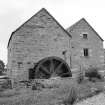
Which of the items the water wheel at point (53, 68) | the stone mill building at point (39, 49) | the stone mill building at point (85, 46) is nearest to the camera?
the stone mill building at point (39, 49)

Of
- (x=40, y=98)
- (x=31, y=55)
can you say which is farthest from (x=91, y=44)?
(x=40, y=98)

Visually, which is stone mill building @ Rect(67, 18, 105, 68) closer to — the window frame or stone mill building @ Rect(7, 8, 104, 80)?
the window frame

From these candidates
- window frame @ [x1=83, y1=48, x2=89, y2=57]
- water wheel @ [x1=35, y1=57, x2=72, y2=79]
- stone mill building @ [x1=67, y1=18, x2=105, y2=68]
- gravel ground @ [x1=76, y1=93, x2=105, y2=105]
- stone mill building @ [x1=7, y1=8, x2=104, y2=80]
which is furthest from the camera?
window frame @ [x1=83, y1=48, x2=89, y2=57]

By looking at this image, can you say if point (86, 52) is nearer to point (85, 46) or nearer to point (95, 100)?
point (85, 46)

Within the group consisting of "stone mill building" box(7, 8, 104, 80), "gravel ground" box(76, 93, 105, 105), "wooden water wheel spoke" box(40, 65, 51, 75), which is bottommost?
"gravel ground" box(76, 93, 105, 105)

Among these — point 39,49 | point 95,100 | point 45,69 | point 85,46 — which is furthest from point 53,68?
point 95,100

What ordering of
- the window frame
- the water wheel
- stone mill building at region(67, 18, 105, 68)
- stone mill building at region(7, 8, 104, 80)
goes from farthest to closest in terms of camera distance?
the window frame, stone mill building at region(67, 18, 105, 68), the water wheel, stone mill building at region(7, 8, 104, 80)

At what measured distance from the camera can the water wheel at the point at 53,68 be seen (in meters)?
14.8

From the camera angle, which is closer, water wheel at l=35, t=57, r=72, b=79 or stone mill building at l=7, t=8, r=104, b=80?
stone mill building at l=7, t=8, r=104, b=80

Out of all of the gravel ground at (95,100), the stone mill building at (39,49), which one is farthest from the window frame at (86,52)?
the gravel ground at (95,100)

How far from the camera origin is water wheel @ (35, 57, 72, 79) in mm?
14844

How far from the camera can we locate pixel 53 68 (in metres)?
15.3

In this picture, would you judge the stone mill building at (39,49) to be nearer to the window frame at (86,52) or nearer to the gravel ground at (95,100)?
the window frame at (86,52)

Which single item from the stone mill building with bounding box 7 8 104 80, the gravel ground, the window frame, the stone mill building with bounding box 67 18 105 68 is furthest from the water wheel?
the gravel ground
